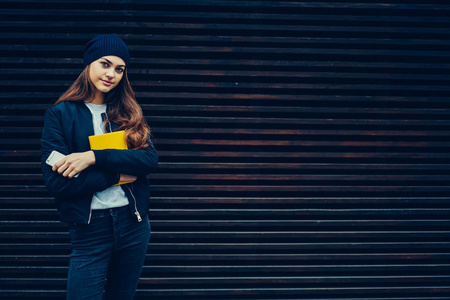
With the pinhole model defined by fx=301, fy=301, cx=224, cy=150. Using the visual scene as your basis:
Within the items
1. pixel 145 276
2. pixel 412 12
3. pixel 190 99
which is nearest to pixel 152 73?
pixel 190 99

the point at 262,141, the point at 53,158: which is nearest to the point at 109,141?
the point at 53,158

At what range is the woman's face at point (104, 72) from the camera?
175cm

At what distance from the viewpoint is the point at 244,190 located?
266cm

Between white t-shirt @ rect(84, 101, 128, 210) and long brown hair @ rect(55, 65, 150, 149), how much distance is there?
0.05 metres

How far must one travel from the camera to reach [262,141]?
2.66 meters

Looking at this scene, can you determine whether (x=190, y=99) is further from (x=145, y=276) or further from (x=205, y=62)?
(x=145, y=276)

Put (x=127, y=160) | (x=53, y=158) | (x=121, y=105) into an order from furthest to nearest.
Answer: (x=121, y=105)
(x=127, y=160)
(x=53, y=158)

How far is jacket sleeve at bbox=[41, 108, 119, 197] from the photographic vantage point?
1607mm

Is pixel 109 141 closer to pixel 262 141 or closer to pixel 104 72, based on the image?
pixel 104 72

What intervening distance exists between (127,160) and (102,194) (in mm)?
250

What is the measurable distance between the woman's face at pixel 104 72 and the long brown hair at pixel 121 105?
5 cm

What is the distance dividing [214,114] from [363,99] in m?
1.33

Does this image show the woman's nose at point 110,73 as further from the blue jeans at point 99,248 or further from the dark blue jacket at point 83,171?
the blue jeans at point 99,248

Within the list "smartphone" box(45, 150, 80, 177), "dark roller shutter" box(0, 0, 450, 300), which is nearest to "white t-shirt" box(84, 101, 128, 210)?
"smartphone" box(45, 150, 80, 177)
